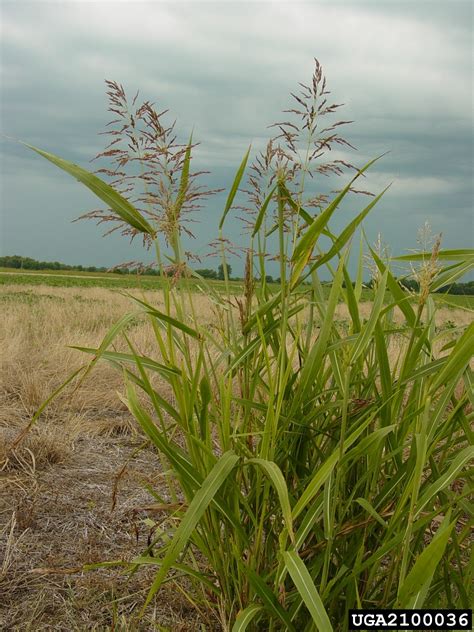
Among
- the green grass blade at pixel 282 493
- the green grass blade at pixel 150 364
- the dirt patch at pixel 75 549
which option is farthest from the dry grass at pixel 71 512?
the green grass blade at pixel 282 493

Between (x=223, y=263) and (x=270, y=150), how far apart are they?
0.31 metres

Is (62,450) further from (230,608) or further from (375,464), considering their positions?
(375,464)

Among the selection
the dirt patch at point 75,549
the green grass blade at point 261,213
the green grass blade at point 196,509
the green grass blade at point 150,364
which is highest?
the green grass blade at point 261,213

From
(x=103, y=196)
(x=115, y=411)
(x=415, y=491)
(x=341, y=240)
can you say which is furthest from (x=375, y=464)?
(x=115, y=411)

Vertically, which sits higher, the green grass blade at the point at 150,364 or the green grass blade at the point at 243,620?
the green grass blade at the point at 150,364

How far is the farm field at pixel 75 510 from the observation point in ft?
6.03

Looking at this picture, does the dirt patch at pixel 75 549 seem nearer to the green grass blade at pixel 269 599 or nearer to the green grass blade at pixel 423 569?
the green grass blade at pixel 269 599

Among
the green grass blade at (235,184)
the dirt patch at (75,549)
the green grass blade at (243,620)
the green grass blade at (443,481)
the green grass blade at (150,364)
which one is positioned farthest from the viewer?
the dirt patch at (75,549)

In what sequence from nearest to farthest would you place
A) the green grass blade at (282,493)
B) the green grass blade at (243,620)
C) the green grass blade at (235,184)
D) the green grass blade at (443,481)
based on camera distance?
the green grass blade at (282,493) → the green grass blade at (443,481) → the green grass blade at (243,620) → the green grass blade at (235,184)

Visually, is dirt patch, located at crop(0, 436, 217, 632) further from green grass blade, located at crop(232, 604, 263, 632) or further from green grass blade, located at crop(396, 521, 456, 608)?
green grass blade, located at crop(396, 521, 456, 608)

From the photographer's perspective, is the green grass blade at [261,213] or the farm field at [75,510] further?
the farm field at [75,510]

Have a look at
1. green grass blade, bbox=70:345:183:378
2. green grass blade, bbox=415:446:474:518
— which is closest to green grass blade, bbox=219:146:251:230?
green grass blade, bbox=70:345:183:378

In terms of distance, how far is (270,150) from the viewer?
4.59ft

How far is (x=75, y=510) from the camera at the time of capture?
8.14 feet
